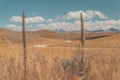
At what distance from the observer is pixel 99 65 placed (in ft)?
Result: 25.9

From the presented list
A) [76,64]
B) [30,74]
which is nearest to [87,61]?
[76,64]

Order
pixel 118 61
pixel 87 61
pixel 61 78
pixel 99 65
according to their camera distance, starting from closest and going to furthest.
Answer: pixel 61 78 → pixel 87 61 → pixel 99 65 → pixel 118 61

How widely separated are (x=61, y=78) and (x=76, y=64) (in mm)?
580

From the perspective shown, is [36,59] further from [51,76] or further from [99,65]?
[99,65]

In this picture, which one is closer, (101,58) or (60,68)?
(60,68)

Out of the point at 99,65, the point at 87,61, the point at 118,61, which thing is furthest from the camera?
the point at 118,61

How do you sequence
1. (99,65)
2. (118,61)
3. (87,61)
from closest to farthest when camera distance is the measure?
(87,61)
(99,65)
(118,61)

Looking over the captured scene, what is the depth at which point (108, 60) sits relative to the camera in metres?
8.51

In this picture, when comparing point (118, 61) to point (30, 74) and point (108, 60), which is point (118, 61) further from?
point (30, 74)

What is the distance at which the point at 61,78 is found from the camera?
685 cm

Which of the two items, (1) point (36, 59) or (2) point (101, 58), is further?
(2) point (101, 58)

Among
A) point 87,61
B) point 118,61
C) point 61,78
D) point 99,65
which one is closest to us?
point 61,78

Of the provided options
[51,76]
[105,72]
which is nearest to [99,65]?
[105,72]

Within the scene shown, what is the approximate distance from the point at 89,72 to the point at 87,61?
39cm
